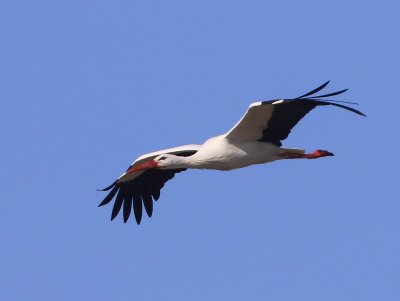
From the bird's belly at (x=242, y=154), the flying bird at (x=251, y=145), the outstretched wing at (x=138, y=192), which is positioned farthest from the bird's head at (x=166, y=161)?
the outstretched wing at (x=138, y=192)

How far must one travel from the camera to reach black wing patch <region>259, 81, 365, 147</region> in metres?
16.2

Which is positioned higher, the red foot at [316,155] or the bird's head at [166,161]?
the bird's head at [166,161]

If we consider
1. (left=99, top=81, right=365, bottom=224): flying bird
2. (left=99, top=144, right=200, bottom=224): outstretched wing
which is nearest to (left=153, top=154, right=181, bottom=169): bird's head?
(left=99, top=81, right=365, bottom=224): flying bird

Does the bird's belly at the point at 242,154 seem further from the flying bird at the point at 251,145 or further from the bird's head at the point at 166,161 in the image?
the bird's head at the point at 166,161

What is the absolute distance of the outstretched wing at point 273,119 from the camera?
16359 millimetres

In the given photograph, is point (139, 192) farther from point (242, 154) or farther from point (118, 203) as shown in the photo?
point (242, 154)

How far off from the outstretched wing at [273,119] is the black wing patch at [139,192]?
3.00 metres

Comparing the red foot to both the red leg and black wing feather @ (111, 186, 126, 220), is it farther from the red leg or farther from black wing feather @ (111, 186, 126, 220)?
black wing feather @ (111, 186, 126, 220)

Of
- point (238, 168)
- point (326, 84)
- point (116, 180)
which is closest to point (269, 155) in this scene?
point (238, 168)

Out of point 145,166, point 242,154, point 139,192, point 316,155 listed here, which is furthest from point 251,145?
point 139,192

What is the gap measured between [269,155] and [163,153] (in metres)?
2.15

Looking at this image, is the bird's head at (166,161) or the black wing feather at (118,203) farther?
the black wing feather at (118,203)

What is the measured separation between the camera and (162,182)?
2014cm

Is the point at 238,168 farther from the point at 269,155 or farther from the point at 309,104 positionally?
the point at 309,104
